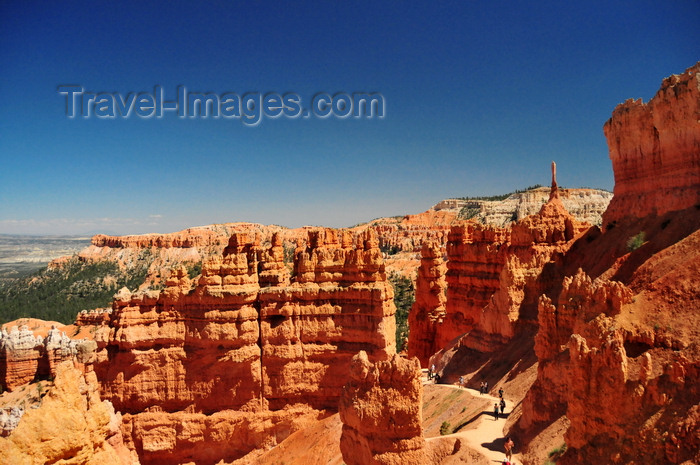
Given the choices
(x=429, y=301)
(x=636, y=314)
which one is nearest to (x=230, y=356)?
(x=636, y=314)

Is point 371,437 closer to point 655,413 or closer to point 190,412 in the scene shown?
point 655,413

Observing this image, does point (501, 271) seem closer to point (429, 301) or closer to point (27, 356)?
point (429, 301)

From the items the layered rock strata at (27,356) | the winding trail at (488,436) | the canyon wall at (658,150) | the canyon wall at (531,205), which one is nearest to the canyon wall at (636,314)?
the canyon wall at (658,150)

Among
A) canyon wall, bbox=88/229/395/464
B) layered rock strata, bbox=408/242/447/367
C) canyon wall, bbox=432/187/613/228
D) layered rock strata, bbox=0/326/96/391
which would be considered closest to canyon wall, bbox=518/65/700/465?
canyon wall, bbox=88/229/395/464

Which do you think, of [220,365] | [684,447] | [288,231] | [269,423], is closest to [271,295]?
[220,365]

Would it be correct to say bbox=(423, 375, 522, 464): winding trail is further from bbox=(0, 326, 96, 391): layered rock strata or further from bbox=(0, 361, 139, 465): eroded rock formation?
bbox=(0, 326, 96, 391): layered rock strata

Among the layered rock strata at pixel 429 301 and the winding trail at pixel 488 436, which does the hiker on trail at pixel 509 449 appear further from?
the layered rock strata at pixel 429 301
